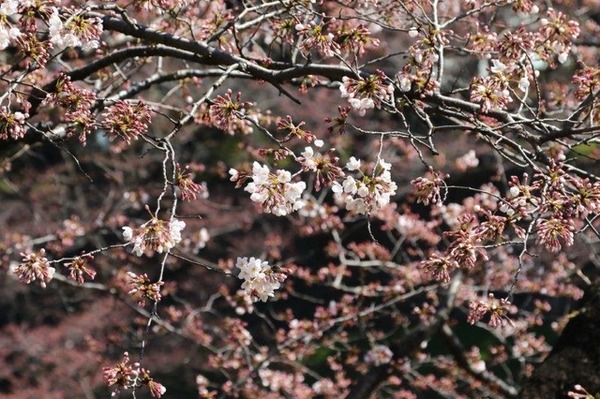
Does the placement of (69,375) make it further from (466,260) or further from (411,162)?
(466,260)

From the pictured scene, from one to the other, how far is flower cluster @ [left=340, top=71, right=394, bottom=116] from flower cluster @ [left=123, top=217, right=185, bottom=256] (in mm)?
789

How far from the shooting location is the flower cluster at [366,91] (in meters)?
2.66

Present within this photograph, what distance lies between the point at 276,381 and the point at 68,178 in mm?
7773

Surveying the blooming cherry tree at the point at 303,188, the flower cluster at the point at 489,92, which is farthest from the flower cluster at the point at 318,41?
the flower cluster at the point at 489,92

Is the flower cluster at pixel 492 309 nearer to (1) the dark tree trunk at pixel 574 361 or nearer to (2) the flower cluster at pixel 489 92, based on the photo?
(2) the flower cluster at pixel 489 92

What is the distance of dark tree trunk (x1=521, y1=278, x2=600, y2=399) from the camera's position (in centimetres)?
332

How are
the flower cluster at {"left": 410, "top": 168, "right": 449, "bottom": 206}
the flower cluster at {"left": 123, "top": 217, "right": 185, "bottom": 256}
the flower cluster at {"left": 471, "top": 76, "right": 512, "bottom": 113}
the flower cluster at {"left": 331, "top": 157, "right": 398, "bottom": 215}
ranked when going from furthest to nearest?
the flower cluster at {"left": 471, "top": 76, "right": 512, "bottom": 113}, the flower cluster at {"left": 410, "top": 168, "right": 449, "bottom": 206}, the flower cluster at {"left": 331, "top": 157, "right": 398, "bottom": 215}, the flower cluster at {"left": 123, "top": 217, "right": 185, "bottom": 256}

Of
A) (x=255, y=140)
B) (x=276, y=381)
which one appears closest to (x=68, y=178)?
(x=255, y=140)

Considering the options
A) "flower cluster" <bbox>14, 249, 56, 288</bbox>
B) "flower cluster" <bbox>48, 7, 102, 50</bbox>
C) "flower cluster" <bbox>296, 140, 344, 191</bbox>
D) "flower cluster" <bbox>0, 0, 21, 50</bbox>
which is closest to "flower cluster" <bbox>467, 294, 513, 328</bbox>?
"flower cluster" <bbox>296, 140, 344, 191</bbox>

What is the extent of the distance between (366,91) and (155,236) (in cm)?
93

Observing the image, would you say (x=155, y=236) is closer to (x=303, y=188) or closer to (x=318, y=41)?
(x=303, y=188)

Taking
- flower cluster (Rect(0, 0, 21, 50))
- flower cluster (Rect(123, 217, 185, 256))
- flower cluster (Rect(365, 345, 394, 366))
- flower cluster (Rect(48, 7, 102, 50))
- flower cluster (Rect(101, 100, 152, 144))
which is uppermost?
flower cluster (Rect(0, 0, 21, 50))

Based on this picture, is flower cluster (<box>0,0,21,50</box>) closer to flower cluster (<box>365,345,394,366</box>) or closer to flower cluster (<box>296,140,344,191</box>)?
flower cluster (<box>296,140,344,191</box>)

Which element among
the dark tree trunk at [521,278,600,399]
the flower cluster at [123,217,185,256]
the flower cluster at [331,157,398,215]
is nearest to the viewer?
the flower cluster at [123,217,185,256]
